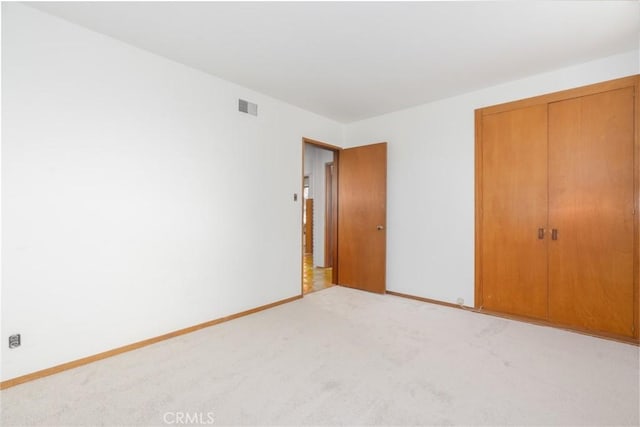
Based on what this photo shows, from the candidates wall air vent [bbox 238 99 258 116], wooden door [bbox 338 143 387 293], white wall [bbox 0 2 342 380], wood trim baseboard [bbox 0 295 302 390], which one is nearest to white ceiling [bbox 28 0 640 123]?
wall air vent [bbox 238 99 258 116]

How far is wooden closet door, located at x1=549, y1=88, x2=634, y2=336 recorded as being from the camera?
2.74 metres

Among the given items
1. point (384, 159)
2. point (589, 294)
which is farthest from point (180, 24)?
point (589, 294)

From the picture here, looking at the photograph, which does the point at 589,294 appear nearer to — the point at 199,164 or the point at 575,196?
the point at 575,196

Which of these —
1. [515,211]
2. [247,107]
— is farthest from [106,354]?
[515,211]

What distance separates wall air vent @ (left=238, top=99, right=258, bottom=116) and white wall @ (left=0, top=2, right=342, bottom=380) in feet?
0.23

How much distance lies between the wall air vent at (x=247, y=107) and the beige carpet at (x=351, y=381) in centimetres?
235

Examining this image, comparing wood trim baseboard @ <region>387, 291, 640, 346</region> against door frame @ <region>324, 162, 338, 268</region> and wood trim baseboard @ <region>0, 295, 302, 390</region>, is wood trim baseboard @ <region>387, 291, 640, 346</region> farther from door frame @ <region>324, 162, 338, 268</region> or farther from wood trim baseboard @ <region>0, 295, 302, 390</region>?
wood trim baseboard @ <region>0, 295, 302, 390</region>

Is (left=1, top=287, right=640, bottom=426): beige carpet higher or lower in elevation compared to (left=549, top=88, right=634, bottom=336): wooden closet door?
lower

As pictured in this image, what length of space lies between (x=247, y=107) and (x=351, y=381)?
2.92 metres

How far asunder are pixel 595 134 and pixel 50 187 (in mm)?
4600

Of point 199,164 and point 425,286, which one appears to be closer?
point 199,164

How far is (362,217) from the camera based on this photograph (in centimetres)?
454

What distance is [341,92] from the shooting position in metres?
3.61

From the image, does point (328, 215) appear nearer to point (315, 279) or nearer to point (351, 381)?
point (315, 279)
